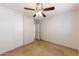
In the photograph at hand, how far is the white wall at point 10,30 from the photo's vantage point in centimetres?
104

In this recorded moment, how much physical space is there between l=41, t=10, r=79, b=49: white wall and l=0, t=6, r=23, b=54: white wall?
32cm

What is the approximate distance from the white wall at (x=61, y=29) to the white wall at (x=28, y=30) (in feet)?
0.46

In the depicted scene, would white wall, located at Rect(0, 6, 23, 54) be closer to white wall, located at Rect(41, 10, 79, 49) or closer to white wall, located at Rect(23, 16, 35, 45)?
white wall, located at Rect(23, 16, 35, 45)

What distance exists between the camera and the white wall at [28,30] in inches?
46.8

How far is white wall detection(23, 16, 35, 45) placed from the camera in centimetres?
119

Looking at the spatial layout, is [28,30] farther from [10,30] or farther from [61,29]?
[61,29]

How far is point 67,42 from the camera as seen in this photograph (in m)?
1.16

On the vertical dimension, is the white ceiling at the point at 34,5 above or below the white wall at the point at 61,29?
above

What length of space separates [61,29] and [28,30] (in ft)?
1.43

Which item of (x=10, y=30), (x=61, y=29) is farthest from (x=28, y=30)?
(x=61, y=29)

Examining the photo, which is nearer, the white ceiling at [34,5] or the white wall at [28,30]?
the white ceiling at [34,5]

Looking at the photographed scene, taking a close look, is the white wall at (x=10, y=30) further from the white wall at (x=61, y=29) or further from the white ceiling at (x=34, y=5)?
the white wall at (x=61, y=29)

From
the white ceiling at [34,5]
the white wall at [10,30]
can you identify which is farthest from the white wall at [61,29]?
the white wall at [10,30]

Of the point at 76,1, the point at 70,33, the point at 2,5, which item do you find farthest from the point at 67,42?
the point at 2,5
